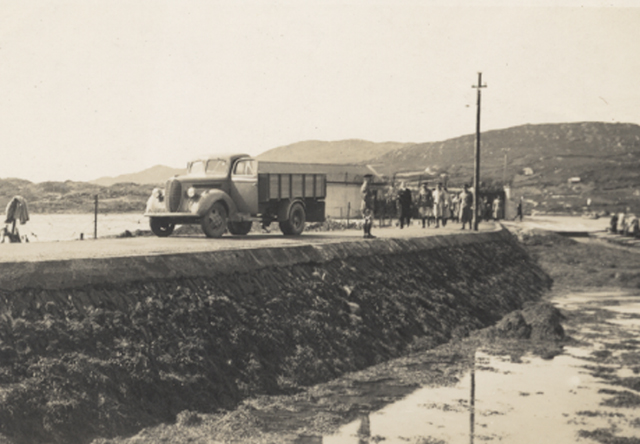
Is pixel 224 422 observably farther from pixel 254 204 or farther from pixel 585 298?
pixel 585 298

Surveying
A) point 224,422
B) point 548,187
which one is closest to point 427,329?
point 224,422

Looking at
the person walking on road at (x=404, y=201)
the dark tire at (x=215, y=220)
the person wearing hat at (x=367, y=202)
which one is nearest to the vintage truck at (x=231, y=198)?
the dark tire at (x=215, y=220)

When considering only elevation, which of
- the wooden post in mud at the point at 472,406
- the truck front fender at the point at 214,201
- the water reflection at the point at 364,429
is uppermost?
the truck front fender at the point at 214,201

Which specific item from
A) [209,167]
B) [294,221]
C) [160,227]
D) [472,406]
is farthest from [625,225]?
[472,406]

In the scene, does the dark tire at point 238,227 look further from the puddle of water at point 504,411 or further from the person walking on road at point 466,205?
the person walking on road at point 466,205

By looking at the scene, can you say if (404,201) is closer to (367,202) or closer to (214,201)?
(367,202)

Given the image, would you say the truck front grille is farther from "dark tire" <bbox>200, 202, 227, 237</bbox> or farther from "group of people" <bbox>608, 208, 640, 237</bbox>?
"group of people" <bbox>608, 208, 640, 237</bbox>

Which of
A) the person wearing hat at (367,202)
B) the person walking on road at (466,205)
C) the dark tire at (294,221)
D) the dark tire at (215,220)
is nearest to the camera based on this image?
the dark tire at (215,220)
